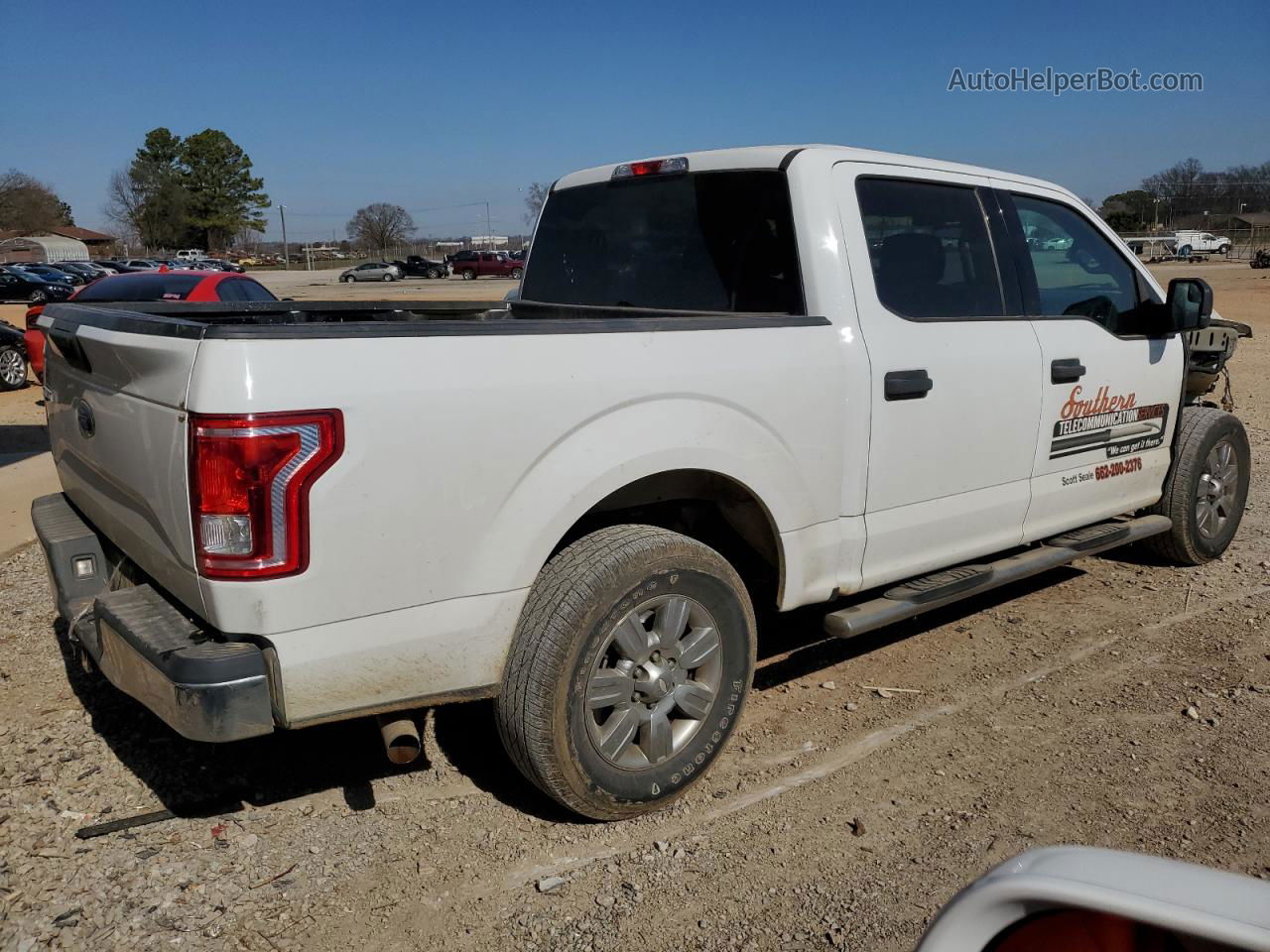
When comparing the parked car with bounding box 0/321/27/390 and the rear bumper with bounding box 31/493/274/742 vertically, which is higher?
the rear bumper with bounding box 31/493/274/742

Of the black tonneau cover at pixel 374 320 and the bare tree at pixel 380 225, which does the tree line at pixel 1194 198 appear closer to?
the bare tree at pixel 380 225

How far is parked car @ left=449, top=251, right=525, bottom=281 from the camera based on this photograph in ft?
192

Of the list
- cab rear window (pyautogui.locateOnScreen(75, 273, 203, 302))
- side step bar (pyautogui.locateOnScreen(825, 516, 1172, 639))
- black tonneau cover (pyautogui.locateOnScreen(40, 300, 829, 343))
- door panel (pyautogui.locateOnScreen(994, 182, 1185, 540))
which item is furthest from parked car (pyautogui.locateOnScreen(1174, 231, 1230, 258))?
black tonneau cover (pyautogui.locateOnScreen(40, 300, 829, 343))

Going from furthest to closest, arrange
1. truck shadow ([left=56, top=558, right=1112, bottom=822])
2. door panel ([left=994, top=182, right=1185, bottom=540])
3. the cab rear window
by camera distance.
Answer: the cab rear window → door panel ([left=994, top=182, right=1185, bottom=540]) → truck shadow ([left=56, top=558, right=1112, bottom=822])

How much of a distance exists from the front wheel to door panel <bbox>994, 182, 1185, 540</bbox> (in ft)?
46.2

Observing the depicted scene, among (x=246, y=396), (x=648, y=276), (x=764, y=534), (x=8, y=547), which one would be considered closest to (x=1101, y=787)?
(x=764, y=534)

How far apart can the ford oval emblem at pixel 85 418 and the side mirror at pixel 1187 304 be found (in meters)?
4.52

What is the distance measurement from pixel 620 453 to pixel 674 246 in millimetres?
1475

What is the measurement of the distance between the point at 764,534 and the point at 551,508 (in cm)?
97

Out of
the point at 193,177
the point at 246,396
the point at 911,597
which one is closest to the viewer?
the point at 246,396

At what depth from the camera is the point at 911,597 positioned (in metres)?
3.92

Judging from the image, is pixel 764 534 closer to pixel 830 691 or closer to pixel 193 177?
pixel 830 691

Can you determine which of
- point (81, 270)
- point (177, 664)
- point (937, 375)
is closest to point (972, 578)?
point (937, 375)

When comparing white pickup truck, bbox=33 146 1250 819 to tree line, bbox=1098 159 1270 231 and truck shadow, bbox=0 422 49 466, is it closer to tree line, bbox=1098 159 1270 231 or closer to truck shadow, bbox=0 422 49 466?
truck shadow, bbox=0 422 49 466
